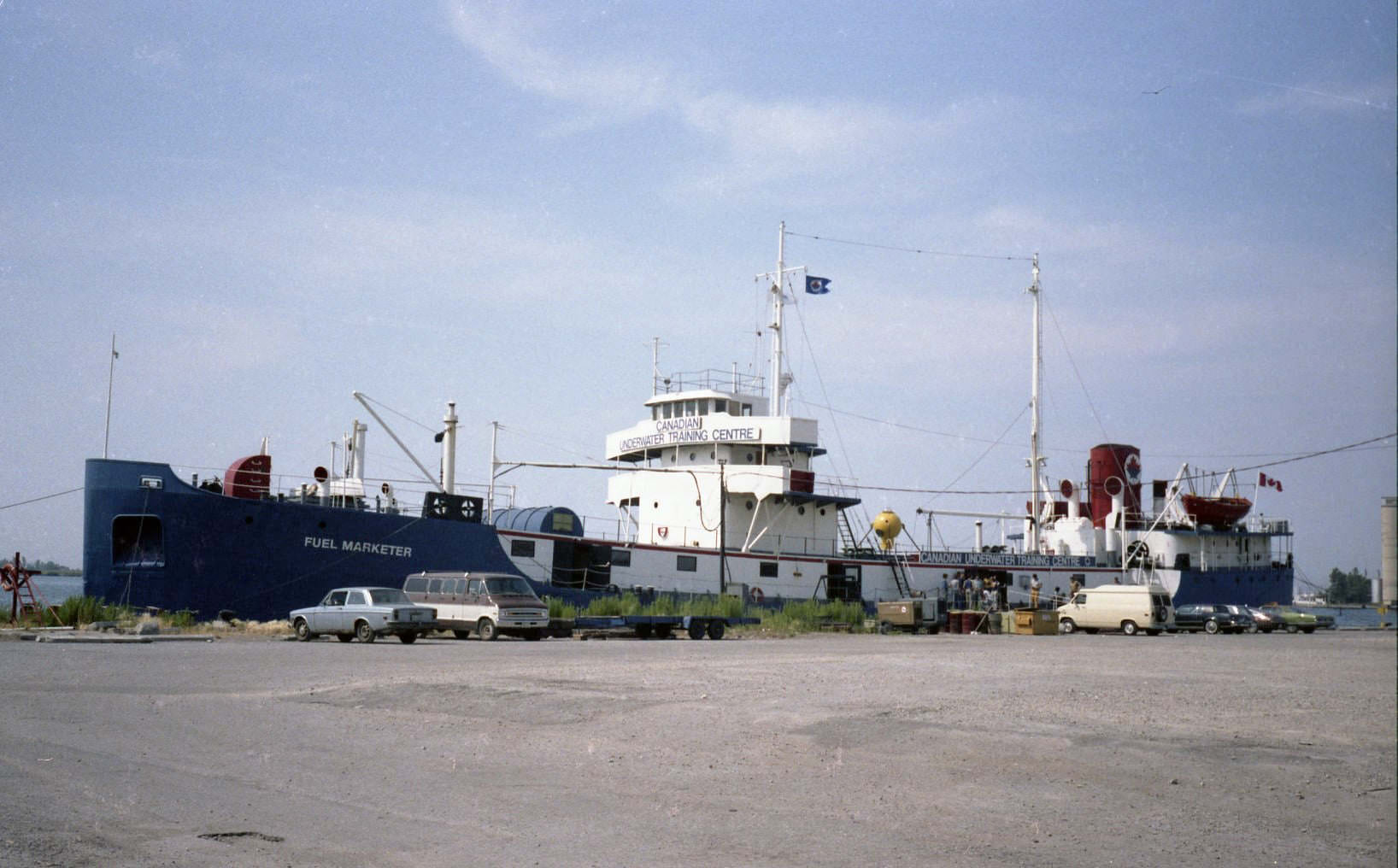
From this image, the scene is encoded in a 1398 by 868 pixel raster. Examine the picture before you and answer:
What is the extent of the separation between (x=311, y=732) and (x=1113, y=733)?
300 inches

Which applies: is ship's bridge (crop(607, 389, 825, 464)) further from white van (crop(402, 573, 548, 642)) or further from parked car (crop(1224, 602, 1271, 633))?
parked car (crop(1224, 602, 1271, 633))

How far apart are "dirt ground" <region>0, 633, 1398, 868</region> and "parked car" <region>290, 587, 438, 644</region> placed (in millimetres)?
8446

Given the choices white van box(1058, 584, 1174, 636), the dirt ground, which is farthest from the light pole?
the dirt ground

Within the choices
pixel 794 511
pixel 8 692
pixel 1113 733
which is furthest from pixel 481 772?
pixel 794 511

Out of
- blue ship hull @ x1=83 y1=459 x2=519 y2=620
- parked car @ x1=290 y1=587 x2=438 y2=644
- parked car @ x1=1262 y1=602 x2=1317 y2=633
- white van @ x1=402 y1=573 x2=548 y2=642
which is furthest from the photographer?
parked car @ x1=1262 y1=602 x2=1317 y2=633

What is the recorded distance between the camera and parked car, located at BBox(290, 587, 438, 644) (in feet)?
83.0

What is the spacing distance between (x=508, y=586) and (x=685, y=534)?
1433 cm

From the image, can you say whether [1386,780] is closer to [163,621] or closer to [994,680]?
[994,680]

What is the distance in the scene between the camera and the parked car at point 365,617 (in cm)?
2530

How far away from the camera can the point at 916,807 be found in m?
8.05

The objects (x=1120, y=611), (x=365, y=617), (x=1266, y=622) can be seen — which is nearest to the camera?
(x=365, y=617)

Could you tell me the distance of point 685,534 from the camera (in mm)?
41719

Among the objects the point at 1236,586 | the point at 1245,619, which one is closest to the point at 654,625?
the point at 1245,619

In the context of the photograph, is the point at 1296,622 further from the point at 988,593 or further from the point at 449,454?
the point at 449,454
